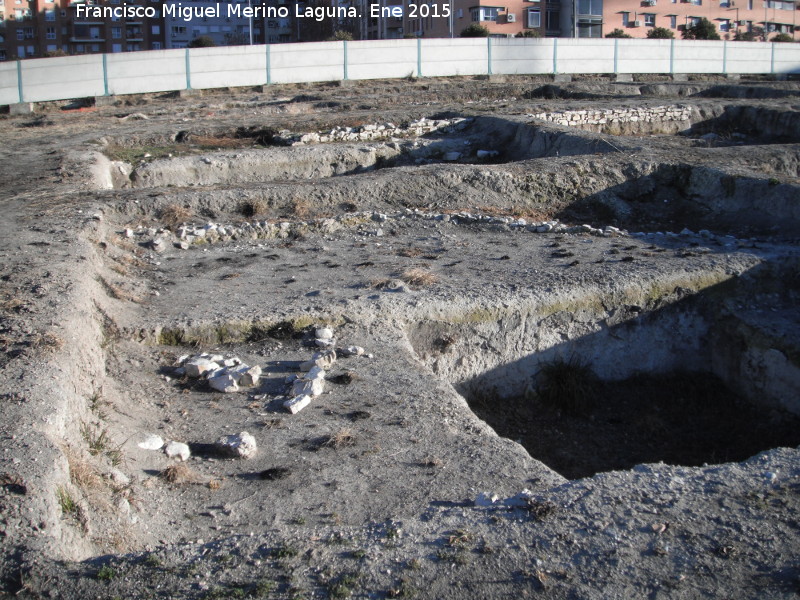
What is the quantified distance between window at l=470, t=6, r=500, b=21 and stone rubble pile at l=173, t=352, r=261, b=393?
47150mm

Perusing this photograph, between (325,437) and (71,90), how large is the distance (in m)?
20.3

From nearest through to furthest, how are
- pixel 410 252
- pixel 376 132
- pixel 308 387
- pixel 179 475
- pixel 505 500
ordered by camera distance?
pixel 505 500 < pixel 179 475 < pixel 308 387 < pixel 410 252 < pixel 376 132

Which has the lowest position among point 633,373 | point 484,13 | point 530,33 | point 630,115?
point 633,373

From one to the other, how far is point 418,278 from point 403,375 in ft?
5.63

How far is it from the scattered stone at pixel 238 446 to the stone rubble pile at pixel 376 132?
11.6 m

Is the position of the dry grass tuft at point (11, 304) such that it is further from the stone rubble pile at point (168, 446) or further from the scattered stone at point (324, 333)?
the scattered stone at point (324, 333)

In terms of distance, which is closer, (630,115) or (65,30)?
(630,115)

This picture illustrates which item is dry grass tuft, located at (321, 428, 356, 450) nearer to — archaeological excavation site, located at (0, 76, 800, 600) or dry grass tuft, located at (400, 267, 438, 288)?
archaeological excavation site, located at (0, 76, 800, 600)

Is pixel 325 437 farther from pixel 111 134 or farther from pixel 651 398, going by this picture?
pixel 111 134

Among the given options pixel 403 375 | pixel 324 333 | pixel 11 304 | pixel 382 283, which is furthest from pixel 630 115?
pixel 11 304

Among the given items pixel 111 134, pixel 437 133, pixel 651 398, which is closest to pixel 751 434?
pixel 651 398

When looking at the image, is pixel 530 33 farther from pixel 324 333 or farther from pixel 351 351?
pixel 351 351

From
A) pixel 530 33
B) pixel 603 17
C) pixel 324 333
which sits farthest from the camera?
pixel 603 17

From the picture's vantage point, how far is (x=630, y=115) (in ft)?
56.9
